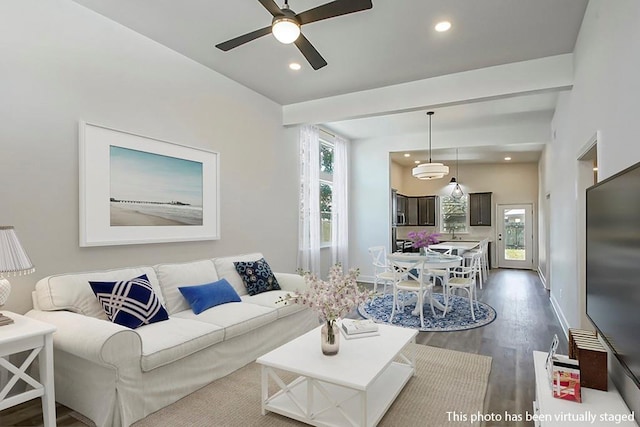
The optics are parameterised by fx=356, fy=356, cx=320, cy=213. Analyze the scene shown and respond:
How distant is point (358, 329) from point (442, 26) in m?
2.76

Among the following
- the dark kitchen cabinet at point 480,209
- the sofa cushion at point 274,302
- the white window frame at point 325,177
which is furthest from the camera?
the dark kitchen cabinet at point 480,209

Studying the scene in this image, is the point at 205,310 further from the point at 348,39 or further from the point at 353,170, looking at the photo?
the point at 353,170

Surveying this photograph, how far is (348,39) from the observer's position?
137 inches

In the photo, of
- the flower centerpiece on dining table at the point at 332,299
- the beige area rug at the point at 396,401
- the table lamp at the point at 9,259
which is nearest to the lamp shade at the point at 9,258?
the table lamp at the point at 9,259

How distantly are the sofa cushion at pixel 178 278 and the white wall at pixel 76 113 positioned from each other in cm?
22

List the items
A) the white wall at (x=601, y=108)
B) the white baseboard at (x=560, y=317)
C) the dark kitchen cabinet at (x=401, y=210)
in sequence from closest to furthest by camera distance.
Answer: the white wall at (x=601, y=108)
the white baseboard at (x=560, y=317)
the dark kitchen cabinet at (x=401, y=210)

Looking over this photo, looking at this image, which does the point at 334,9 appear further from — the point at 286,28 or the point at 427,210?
the point at 427,210

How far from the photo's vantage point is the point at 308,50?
276 centimetres

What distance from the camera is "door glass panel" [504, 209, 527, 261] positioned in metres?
9.88

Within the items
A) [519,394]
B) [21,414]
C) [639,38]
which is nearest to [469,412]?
[519,394]

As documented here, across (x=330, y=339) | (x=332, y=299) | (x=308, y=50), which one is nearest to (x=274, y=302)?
(x=330, y=339)

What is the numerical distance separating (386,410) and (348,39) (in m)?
3.22

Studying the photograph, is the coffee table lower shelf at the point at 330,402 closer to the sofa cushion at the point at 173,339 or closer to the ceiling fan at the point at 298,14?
the sofa cushion at the point at 173,339

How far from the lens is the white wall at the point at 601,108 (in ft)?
6.29
